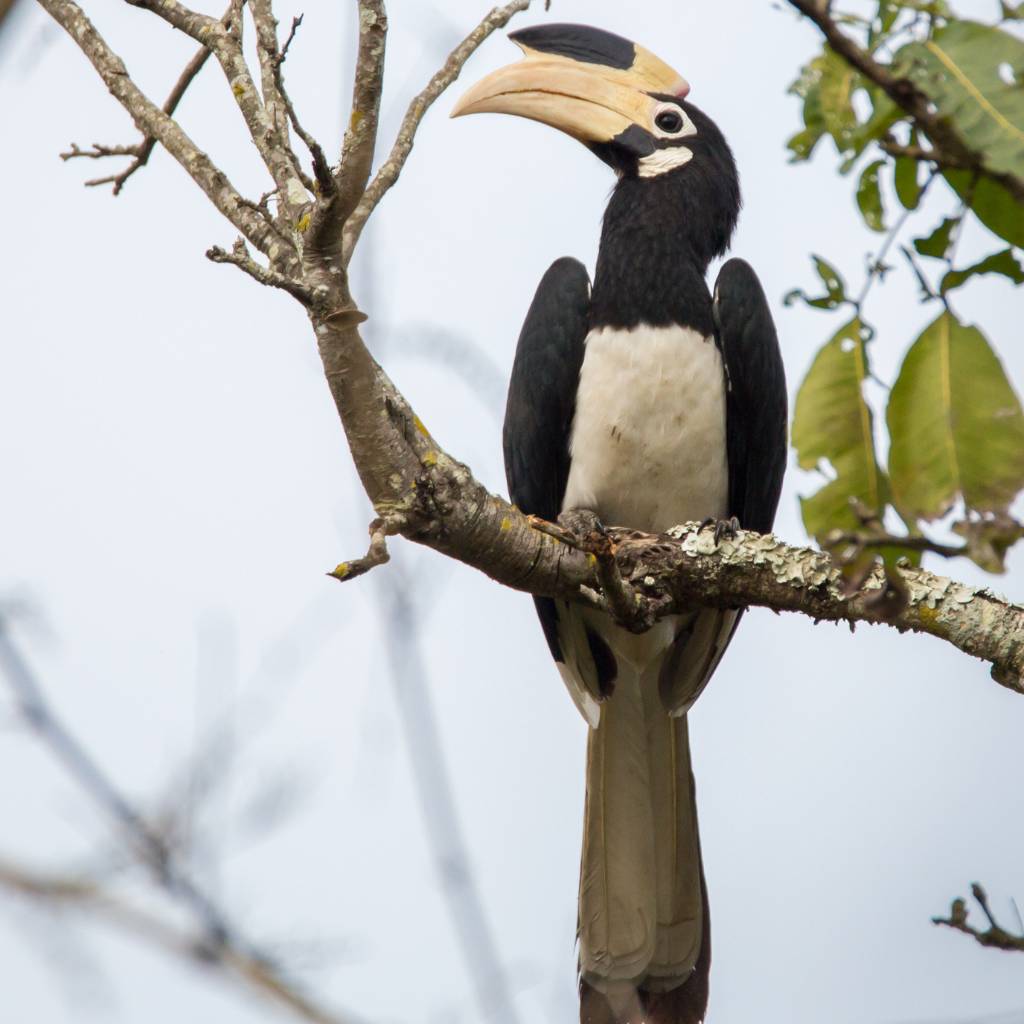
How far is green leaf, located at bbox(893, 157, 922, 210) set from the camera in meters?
1.87

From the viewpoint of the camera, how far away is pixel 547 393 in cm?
404

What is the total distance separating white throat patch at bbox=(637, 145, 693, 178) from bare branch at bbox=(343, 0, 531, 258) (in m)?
0.95

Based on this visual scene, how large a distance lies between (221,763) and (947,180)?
1.26 meters

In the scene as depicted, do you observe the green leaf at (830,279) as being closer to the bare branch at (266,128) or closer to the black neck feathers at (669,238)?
the bare branch at (266,128)

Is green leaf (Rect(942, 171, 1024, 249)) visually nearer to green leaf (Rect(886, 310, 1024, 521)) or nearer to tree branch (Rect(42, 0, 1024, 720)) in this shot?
green leaf (Rect(886, 310, 1024, 521))

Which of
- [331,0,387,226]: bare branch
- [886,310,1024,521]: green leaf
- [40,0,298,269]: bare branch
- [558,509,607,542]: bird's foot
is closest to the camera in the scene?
[886,310,1024,521]: green leaf

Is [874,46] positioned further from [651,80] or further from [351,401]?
[651,80]

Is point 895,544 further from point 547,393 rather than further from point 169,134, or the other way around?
point 547,393

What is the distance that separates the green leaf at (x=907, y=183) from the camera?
1.87 metres

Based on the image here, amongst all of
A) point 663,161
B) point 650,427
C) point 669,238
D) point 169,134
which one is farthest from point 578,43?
point 169,134

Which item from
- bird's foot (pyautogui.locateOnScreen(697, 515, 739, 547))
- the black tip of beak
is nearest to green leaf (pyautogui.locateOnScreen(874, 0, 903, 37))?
bird's foot (pyautogui.locateOnScreen(697, 515, 739, 547))

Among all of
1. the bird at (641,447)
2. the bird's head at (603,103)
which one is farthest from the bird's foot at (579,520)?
the bird's head at (603,103)

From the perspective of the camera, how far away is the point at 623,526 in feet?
13.6

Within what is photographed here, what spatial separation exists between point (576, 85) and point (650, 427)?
1240mm
